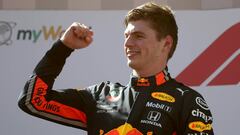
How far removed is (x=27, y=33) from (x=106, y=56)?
488 mm

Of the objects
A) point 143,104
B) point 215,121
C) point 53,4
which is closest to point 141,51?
point 143,104

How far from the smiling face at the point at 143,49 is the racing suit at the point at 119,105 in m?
0.02

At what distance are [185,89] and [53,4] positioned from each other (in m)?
1.90

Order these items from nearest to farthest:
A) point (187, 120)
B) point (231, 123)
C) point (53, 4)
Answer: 1. point (187, 120)
2. point (231, 123)
3. point (53, 4)

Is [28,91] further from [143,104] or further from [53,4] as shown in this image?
[53,4]

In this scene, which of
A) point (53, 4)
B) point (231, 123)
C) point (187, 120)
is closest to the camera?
point (187, 120)

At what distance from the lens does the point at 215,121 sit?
8.78ft

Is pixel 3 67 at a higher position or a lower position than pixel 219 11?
lower

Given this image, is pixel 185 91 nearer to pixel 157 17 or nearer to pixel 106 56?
pixel 157 17

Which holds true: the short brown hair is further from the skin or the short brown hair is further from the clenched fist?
the clenched fist

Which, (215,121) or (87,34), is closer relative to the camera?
(87,34)

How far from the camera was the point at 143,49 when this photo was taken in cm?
113

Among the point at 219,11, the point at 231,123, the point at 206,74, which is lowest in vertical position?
the point at 231,123

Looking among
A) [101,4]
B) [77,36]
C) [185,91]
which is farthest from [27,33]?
[185,91]
